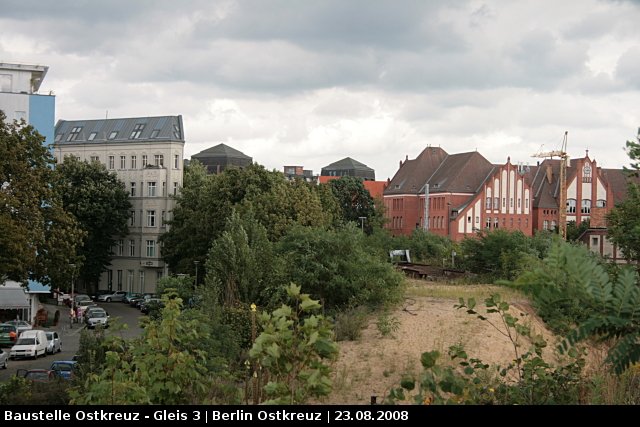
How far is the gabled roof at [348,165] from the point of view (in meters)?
146

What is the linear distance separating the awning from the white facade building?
70.3 ft

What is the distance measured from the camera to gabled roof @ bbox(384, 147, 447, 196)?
359ft

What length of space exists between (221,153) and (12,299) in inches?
2920

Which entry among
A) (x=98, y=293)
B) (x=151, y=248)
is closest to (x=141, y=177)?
(x=151, y=248)

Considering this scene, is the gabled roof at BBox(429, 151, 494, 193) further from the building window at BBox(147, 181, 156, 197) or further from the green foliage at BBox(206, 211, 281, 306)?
the green foliage at BBox(206, 211, 281, 306)

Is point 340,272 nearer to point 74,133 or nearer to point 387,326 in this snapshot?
point 387,326

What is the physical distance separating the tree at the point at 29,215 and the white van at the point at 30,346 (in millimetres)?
4438

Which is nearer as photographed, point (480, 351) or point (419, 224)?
point (480, 351)

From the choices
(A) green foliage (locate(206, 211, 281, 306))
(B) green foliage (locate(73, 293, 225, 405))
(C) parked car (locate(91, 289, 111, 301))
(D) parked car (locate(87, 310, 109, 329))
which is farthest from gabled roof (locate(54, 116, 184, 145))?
(B) green foliage (locate(73, 293, 225, 405))

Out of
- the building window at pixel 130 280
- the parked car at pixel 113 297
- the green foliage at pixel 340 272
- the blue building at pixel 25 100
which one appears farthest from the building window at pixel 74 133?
the green foliage at pixel 340 272
